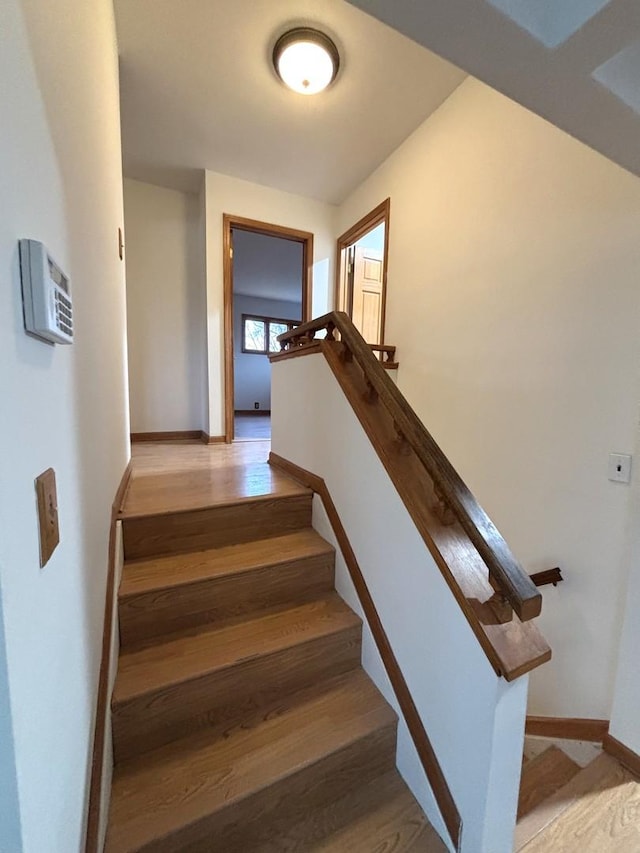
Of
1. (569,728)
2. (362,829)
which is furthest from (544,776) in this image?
(362,829)

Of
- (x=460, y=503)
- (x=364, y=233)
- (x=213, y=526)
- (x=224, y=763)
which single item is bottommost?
(x=224, y=763)

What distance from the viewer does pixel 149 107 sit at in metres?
2.52

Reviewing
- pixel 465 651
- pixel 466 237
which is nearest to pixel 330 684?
pixel 465 651

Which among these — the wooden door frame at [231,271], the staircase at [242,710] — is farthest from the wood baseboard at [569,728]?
the wooden door frame at [231,271]

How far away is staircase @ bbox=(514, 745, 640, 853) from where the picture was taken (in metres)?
1.13

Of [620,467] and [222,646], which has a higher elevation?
[620,467]

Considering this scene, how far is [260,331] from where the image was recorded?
783 cm

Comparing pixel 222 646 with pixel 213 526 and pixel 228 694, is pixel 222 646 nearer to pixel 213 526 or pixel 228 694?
pixel 228 694

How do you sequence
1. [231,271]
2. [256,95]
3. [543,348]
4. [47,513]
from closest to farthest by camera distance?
1. [47,513]
2. [543,348]
3. [256,95]
4. [231,271]

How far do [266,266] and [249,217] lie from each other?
2.41 meters

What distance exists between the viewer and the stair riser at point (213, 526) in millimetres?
1514

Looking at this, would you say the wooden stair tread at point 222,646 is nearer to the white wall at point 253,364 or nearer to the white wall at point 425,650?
the white wall at point 425,650

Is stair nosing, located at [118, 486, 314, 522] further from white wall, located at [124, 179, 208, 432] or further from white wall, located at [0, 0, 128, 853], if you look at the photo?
white wall, located at [124, 179, 208, 432]

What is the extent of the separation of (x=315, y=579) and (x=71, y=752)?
3.41ft
